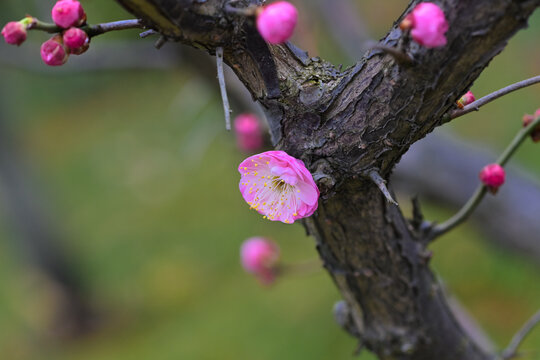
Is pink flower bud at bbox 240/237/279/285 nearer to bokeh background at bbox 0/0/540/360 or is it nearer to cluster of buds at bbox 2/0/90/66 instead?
bokeh background at bbox 0/0/540/360

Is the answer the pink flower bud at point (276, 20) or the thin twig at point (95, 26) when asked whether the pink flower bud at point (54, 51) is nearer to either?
the thin twig at point (95, 26)

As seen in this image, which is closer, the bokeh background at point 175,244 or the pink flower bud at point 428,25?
the pink flower bud at point 428,25

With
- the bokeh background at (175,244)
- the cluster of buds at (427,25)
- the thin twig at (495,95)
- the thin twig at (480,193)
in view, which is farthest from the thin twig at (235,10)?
the bokeh background at (175,244)

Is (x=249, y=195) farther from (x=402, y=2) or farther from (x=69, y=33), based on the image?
(x=402, y=2)

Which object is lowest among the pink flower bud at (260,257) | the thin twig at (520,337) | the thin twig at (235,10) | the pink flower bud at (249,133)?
the pink flower bud at (260,257)

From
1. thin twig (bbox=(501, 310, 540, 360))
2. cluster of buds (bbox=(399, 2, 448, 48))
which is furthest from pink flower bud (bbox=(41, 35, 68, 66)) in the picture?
thin twig (bbox=(501, 310, 540, 360))


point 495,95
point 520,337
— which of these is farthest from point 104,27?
point 520,337
